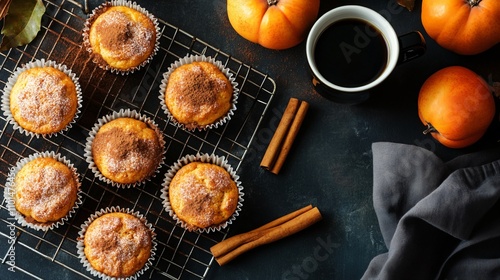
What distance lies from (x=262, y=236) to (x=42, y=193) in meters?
1.12

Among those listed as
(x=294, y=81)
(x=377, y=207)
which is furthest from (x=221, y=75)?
(x=377, y=207)

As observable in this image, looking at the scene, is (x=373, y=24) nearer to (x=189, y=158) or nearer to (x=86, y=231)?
(x=189, y=158)

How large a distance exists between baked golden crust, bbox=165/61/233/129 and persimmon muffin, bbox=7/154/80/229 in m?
0.65

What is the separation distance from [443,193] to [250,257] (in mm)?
1036

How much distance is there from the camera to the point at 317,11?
11.3 feet

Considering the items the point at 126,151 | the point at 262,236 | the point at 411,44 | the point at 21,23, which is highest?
the point at 411,44

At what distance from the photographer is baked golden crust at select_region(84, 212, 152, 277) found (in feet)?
10.8

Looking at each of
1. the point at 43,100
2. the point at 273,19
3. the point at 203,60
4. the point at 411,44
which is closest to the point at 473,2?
the point at 411,44

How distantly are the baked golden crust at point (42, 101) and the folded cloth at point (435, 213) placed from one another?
1.59m

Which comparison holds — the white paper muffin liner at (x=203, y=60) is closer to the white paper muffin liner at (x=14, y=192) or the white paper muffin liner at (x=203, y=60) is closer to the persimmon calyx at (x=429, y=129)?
the white paper muffin liner at (x=14, y=192)

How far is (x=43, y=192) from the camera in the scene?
3.31m

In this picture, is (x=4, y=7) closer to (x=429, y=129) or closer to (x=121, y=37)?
(x=121, y=37)

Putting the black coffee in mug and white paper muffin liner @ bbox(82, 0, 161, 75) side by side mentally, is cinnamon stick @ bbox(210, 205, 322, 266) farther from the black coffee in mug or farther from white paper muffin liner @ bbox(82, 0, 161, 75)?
white paper muffin liner @ bbox(82, 0, 161, 75)

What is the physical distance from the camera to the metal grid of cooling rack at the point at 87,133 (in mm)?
3477
